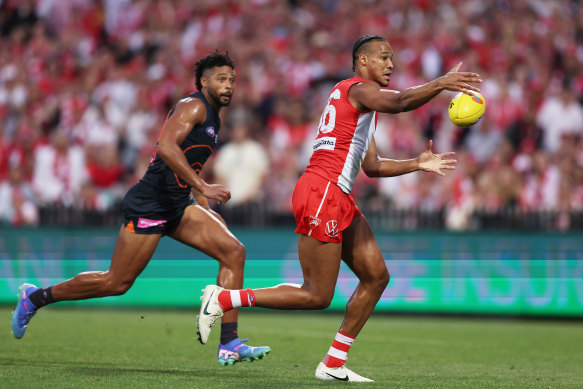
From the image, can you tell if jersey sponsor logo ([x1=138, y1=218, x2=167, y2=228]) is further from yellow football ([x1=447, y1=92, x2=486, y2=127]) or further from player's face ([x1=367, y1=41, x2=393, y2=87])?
yellow football ([x1=447, y1=92, x2=486, y2=127])

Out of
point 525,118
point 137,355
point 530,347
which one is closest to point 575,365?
point 530,347

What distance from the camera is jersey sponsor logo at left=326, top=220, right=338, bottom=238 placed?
6977 millimetres

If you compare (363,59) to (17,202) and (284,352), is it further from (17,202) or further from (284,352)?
(17,202)

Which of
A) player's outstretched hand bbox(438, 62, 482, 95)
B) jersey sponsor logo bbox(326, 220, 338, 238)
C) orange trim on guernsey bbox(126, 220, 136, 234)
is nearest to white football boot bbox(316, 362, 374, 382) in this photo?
jersey sponsor logo bbox(326, 220, 338, 238)

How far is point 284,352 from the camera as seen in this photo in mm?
9711

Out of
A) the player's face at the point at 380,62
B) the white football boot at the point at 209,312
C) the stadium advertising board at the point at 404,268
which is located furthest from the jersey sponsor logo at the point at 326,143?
the stadium advertising board at the point at 404,268

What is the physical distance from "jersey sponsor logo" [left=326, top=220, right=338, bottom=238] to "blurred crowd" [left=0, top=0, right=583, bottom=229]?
7461 millimetres

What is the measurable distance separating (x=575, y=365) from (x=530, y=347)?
1.75 meters

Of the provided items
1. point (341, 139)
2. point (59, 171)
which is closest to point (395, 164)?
point (341, 139)

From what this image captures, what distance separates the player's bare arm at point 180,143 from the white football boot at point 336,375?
162 centimetres

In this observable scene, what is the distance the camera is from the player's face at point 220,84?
7.91 meters

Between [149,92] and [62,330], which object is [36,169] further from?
[62,330]

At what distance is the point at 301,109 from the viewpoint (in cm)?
1625

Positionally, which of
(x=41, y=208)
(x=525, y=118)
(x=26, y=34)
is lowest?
(x=41, y=208)
